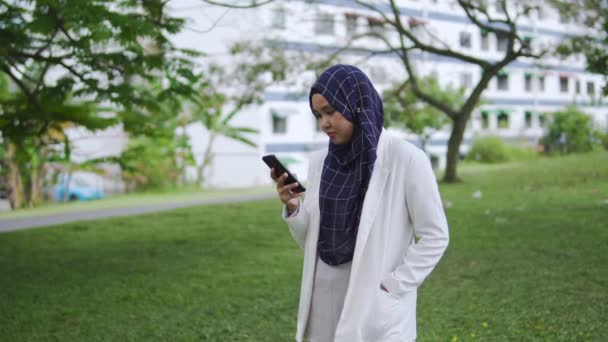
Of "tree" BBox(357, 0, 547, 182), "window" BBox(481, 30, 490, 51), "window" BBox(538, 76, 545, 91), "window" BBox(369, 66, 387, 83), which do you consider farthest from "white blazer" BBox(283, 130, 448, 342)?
"window" BBox(538, 76, 545, 91)

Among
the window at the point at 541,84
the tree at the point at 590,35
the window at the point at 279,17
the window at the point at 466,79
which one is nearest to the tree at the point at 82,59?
the window at the point at 279,17

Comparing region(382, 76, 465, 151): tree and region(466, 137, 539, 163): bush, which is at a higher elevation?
region(382, 76, 465, 151): tree

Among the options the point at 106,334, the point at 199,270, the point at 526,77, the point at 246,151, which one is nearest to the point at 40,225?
the point at 199,270

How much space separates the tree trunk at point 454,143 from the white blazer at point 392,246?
14168mm

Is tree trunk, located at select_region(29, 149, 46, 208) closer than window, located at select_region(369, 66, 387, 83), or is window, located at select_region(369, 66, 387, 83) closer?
window, located at select_region(369, 66, 387, 83)

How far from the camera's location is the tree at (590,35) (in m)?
10.4

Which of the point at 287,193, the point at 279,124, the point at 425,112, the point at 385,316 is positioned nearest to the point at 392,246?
the point at 385,316

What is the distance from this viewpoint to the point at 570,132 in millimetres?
30578

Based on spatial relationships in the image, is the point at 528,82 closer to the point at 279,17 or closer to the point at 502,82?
the point at 502,82

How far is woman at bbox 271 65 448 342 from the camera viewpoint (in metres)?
2.40

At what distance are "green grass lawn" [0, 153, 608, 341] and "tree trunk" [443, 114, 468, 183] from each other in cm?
510

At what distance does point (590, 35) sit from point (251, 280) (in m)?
8.79

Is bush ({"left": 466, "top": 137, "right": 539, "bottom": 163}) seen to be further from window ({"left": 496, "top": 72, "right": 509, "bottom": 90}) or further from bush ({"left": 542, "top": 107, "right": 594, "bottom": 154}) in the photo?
window ({"left": 496, "top": 72, "right": 509, "bottom": 90})

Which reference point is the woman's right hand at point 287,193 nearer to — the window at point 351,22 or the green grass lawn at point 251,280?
the green grass lawn at point 251,280
